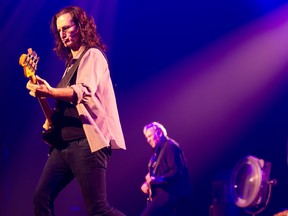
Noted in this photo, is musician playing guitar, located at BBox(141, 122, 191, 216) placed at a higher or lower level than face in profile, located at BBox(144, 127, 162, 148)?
lower

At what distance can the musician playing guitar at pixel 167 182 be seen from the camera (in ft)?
22.0

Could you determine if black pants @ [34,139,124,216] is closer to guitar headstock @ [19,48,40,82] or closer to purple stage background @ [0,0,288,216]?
guitar headstock @ [19,48,40,82]

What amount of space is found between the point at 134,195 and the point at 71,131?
20.2 feet

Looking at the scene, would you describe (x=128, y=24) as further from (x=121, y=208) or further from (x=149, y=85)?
(x=121, y=208)

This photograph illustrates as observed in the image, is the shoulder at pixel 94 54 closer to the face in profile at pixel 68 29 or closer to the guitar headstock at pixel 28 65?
the face in profile at pixel 68 29

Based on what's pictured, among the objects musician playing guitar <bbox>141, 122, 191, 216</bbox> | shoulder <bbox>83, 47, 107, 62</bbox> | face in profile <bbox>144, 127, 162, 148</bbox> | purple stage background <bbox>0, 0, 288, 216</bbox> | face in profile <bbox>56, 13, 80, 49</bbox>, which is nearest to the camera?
shoulder <bbox>83, 47, 107, 62</bbox>

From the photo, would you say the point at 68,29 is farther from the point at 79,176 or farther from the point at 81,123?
the point at 79,176

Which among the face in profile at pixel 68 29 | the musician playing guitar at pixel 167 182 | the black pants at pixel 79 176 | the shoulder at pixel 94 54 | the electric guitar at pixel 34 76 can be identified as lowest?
the musician playing guitar at pixel 167 182

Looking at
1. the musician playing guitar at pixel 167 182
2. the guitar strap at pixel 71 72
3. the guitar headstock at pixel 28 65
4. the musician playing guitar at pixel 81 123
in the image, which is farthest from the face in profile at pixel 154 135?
the guitar headstock at pixel 28 65

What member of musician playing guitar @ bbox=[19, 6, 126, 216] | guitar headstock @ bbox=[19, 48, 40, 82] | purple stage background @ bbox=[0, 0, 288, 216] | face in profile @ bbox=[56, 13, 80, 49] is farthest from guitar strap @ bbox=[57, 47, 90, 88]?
purple stage background @ bbox=[0, 0, 288, 216]

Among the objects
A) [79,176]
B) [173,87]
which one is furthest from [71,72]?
[173,87]

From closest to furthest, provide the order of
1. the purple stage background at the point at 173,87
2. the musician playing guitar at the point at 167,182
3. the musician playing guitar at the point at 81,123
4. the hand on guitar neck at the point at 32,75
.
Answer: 1. the hand on guitar neck at the point at 32,75
2. the musician playing guitar at the point at 81,123
3. the musician playing guitar at the point at 167,182
4. the purple stage background at the point at 173,87

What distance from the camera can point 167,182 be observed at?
674 centimetres

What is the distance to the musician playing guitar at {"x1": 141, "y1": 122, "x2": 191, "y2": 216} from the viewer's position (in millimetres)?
6695
